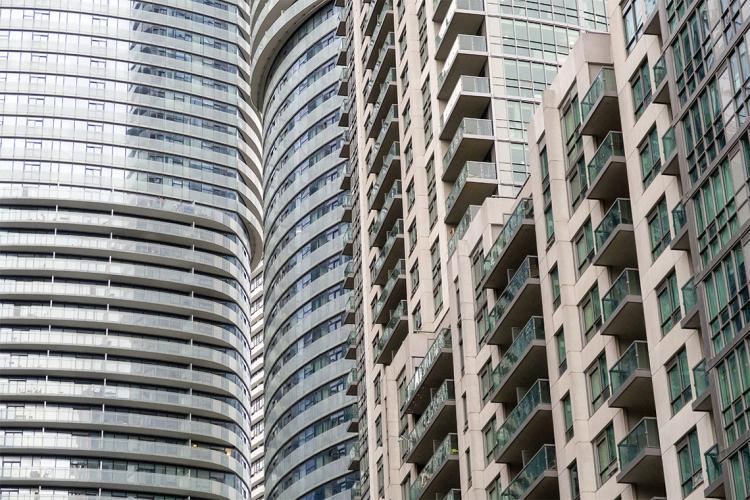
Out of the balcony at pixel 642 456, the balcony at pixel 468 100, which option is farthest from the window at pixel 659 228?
the balcony at pixel 468 100

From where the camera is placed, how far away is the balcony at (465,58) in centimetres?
7806

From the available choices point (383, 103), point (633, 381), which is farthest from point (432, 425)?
point (383, 103)

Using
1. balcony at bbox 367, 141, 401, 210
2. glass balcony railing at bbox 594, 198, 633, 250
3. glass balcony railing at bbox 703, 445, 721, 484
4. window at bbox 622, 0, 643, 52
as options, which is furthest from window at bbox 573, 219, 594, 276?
balcony at bbox 367, 141, 401, 210

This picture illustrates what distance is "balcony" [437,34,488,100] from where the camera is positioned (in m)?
78.1

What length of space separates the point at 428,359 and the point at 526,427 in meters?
14.6

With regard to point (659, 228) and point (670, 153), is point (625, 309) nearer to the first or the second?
point (659, 228)

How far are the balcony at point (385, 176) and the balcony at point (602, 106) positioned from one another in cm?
3108

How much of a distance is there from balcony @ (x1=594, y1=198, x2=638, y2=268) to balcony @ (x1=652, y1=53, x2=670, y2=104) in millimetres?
4356

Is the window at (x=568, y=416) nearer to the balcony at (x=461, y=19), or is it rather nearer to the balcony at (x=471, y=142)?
the balcony at (x=471, y=142)

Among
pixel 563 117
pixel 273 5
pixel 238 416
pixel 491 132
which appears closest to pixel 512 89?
pixel 491 132

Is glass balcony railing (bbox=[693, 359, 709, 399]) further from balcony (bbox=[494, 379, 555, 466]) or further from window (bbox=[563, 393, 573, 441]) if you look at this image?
balcony (bbox=[494, 379, 555, 466])

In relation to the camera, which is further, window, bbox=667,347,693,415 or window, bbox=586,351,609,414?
window, bbox=586,351,609,414

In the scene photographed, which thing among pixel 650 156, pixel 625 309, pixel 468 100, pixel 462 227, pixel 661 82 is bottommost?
pixel 625 309

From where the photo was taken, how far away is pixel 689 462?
46.1m
